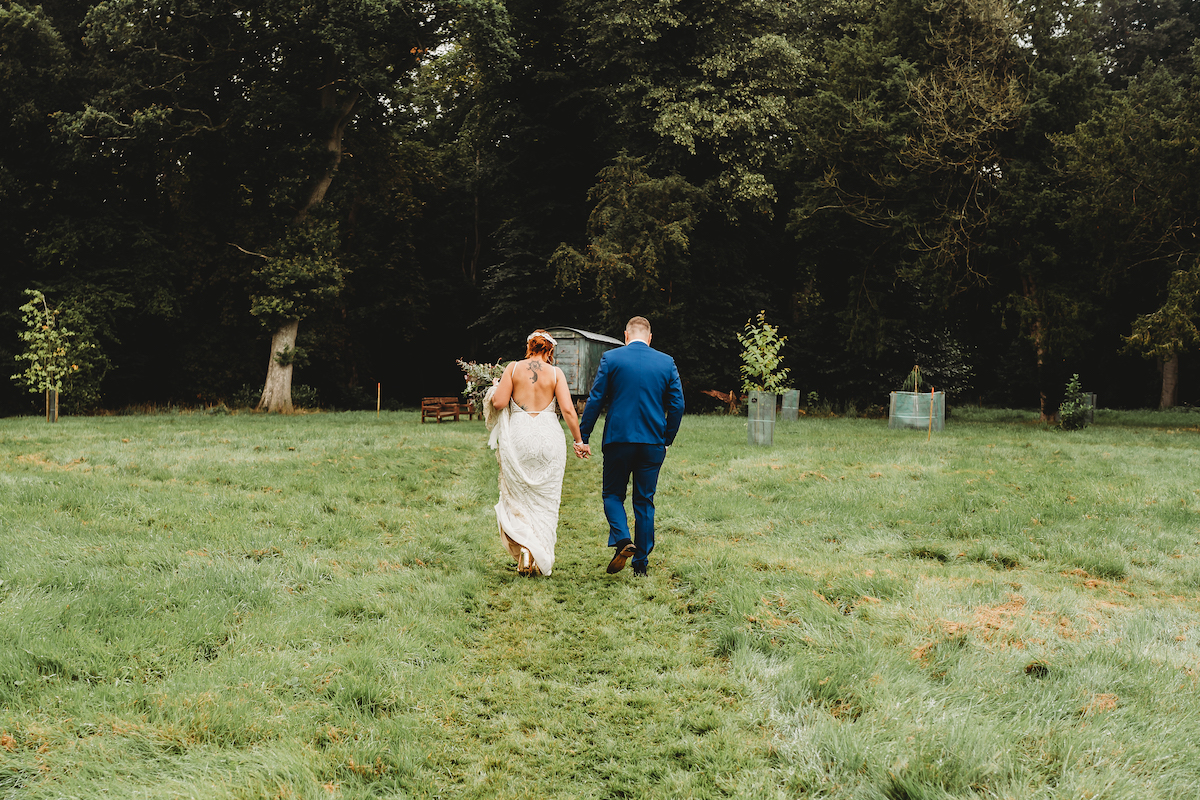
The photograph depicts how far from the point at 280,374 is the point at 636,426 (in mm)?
21469

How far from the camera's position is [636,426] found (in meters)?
6.05

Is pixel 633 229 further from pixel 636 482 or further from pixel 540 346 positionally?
pixel 636 482

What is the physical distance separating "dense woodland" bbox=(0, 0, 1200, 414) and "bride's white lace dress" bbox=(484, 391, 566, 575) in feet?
55.5

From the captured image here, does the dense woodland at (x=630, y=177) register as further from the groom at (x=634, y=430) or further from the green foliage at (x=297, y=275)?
the groom at (x=634, y=430)

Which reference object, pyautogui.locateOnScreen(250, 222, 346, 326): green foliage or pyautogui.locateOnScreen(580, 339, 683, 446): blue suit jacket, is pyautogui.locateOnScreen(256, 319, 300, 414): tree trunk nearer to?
pyautogui.locateOnScreen(250, 222, 346, 326): green foliage

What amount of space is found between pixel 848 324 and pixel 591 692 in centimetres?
2339

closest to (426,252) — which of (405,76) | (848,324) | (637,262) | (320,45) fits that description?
(405,76)

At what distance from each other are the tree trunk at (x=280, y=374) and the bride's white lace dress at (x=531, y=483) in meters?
20.1

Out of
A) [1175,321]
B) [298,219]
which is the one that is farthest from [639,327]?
[298,219]

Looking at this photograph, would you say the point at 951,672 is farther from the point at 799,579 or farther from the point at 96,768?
the point at 96,768

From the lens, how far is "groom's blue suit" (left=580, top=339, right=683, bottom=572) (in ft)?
19.9

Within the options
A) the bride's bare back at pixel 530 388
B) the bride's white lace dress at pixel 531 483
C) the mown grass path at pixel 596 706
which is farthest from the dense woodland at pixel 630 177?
the mown grass path at pixel 596 706

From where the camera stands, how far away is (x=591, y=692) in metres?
3.99

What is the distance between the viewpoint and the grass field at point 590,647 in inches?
120
